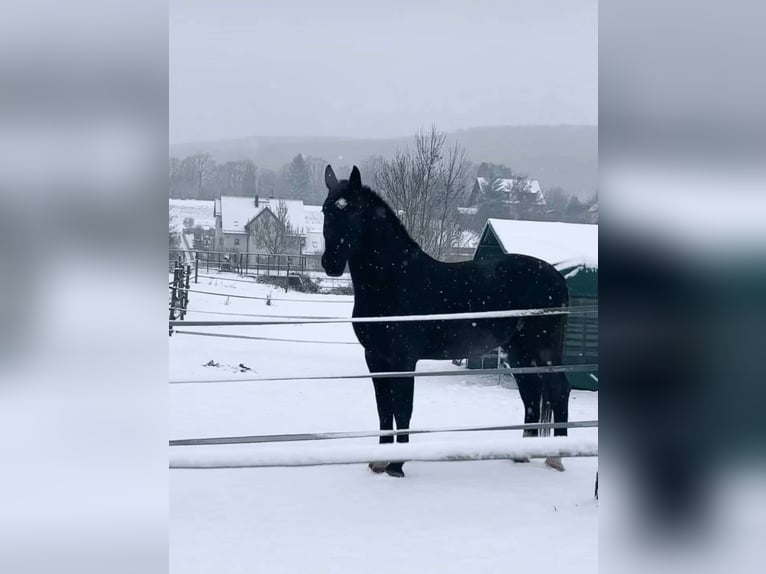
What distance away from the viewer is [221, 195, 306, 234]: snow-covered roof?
24.4m

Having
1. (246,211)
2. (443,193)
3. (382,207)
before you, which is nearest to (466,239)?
(443,193)

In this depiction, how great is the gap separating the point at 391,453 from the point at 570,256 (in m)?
6.40

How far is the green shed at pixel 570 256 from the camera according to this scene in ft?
25.9

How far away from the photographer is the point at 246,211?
2630cm

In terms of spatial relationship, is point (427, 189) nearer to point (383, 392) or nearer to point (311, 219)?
point (311, 219)

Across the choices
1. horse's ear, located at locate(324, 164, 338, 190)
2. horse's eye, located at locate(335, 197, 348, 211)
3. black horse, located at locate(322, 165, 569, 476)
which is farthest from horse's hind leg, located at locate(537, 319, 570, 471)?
horse's ear, located at locate(324, 164, 338, 190)

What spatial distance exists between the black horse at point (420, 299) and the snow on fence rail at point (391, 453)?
1689 millimetres

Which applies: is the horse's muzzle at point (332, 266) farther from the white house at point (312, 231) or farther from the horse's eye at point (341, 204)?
the white house at point (312, 231)

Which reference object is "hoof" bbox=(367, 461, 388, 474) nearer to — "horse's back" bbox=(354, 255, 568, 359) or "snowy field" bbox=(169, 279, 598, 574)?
"snowy field" bbox=(169, 279, 598, 574)
